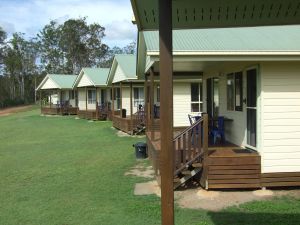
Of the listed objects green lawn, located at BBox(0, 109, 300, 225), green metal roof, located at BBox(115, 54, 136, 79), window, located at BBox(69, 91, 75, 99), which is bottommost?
green lawn, located at BBox(0, 109, 300, 225)

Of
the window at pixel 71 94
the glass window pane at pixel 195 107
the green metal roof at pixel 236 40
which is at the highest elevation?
the green metal roof at pixel 236 40

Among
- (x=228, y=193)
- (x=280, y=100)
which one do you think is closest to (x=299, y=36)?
(x=280, y=100)

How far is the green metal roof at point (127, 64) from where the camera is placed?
22.5 metres

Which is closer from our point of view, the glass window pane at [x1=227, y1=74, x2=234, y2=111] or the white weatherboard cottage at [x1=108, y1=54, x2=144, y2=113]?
the glass window pane at [x1=227, y1=74, x2=234, y2=111]

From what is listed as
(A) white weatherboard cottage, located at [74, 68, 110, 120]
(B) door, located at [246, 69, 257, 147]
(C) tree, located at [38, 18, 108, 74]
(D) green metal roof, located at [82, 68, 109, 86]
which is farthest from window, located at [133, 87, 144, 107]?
(C) tree, located at [38, 18, 108, 74]

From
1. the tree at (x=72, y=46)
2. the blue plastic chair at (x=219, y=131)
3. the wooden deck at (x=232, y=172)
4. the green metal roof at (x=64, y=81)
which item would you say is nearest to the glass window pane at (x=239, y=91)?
the blue plastic chair at (x=219, y=131)

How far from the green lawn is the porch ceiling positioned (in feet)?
13.0

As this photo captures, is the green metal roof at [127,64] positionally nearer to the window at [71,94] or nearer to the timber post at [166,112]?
the timber post at [166,112]

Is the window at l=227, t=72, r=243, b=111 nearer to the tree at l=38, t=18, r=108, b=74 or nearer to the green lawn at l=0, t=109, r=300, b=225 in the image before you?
the green lawn at l=0, t=109, r=300, b=225

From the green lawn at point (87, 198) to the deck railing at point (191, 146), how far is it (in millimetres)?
983

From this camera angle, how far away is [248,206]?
779 centimetres

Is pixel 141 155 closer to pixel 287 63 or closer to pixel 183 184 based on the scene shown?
pixel 183 184

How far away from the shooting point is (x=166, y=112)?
126 inches

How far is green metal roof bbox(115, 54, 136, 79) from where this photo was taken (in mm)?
22531
